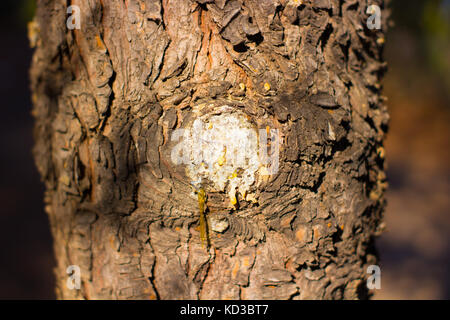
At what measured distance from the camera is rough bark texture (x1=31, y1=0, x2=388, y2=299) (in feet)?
2.55

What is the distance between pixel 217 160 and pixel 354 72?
18.6 inches

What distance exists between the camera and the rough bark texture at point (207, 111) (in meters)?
0.78

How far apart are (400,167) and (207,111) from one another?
290 cm

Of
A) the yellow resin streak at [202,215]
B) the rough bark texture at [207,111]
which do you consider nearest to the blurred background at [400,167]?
the rough bark texture at [207,111]

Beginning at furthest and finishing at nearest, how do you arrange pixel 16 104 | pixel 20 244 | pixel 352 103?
pixel 16 104 < pixel 20 244 < pixel 352 103

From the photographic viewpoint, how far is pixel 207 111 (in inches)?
30.5

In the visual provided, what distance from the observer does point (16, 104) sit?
316 centimetres

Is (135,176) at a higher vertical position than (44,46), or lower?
lower

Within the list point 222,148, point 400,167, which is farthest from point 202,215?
point 400,167

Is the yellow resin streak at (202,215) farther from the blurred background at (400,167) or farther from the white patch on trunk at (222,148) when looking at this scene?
the blurred background at (400,167)

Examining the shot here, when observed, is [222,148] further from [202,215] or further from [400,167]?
[400,167]

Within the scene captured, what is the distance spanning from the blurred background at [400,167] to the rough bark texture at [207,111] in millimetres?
1808

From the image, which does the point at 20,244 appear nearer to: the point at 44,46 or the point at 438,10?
the point at 44,46
